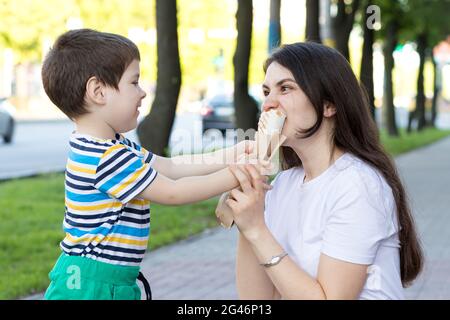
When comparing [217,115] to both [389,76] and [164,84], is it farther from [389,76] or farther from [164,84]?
[164,84]

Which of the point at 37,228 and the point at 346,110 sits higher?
the point at 346,110

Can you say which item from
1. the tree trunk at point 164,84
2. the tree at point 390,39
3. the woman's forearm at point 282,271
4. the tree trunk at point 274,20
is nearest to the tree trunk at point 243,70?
the tree trunk at point 274,20

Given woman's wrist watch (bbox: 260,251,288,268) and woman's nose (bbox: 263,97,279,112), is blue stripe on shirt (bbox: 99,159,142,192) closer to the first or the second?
woman's nose (bbox: 263,97,279,112)

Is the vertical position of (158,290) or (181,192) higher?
(181,192)

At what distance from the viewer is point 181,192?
2.83 m

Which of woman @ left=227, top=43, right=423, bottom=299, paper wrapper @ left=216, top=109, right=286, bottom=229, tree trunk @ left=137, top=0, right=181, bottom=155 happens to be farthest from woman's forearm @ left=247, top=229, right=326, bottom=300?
tree trunk @ left=137, top=0, right=181, bottom=155

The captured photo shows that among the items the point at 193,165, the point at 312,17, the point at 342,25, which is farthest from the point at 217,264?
the point at 342,25

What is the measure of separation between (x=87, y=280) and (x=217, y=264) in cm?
526

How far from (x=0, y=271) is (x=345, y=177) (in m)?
5.15

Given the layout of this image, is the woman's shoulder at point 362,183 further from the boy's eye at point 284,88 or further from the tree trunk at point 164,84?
the tree trunk at point 164,84

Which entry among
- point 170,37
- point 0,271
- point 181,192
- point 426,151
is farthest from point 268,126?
point 426,151

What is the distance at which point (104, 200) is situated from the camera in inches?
112

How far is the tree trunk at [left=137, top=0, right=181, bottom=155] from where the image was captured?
13.2 metres

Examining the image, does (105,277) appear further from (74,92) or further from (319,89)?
(319,89)
